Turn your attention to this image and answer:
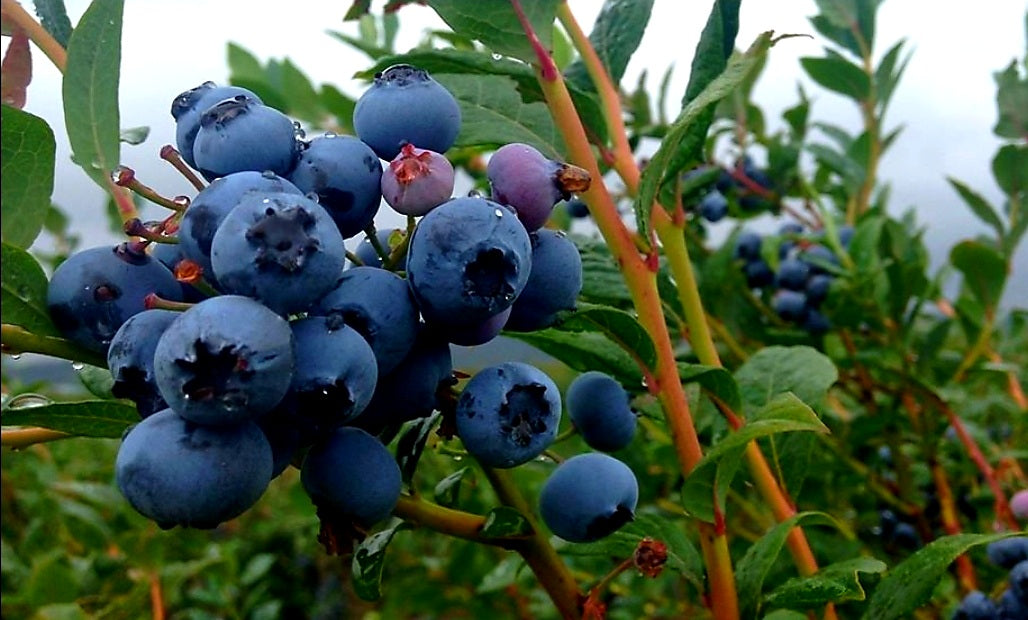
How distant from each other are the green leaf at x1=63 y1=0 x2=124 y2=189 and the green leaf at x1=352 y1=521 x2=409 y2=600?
0.37 meters

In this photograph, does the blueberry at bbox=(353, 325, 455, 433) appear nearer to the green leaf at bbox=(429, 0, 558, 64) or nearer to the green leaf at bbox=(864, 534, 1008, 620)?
the green leaf at bbox=(429, 0, 558, 64)

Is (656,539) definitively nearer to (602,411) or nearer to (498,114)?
(602,411)

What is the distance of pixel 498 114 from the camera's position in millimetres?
1073

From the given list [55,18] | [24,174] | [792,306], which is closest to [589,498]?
[24,174]

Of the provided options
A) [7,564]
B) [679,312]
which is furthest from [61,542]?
[679,312]

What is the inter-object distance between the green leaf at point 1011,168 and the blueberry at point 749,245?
52 cm

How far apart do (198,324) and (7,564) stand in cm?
187

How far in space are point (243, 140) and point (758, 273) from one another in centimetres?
177

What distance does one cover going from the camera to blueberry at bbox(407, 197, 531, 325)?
2.04 feet

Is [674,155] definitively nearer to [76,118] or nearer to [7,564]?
[76,118]

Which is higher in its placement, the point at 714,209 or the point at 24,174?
the point at 24,174

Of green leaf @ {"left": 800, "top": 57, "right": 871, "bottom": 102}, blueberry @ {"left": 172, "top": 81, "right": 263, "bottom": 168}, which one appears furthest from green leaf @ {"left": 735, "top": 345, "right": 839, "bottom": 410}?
green leaf @ {"left": 800, "top": 57, "right": 871, "bottom": 102}

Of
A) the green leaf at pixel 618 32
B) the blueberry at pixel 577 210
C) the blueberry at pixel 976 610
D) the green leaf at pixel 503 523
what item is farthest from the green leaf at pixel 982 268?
the green leaf at pixel 503 523

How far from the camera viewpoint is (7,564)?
6.84ft
